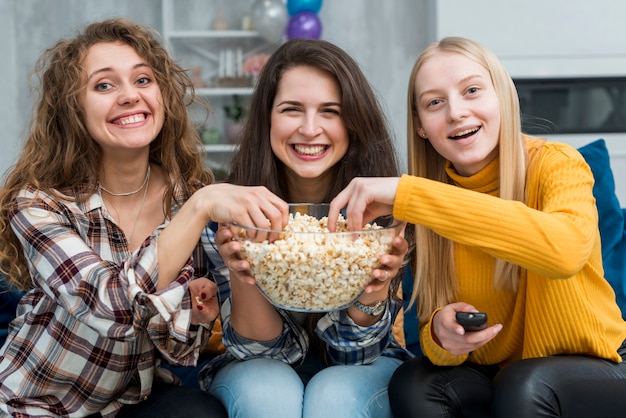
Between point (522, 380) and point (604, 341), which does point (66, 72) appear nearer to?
point (522, 380)

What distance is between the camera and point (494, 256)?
132 cm

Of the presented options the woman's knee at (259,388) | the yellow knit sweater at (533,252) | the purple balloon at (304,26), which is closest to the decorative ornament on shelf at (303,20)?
the purple balloon at (304,26)

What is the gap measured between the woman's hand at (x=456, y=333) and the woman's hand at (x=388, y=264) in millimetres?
153

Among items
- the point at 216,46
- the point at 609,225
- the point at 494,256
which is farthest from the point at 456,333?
the point at 216,46

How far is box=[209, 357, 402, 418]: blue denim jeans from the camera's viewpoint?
1.35 meters

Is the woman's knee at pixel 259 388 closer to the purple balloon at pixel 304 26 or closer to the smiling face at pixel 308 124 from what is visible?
the smiling face at pixel 308 124

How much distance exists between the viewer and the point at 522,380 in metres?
1.23

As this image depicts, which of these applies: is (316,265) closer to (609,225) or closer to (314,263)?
(314,263)

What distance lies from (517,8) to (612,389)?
3.47m

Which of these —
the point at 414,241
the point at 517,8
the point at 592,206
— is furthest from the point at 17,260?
the point at 517,8

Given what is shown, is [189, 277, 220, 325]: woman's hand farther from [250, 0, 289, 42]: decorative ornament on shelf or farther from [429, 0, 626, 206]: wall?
[250, 0, 289, 42]: decorative ornament on shelf

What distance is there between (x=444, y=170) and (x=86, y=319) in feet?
2.55

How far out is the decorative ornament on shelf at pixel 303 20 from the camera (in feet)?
14.8

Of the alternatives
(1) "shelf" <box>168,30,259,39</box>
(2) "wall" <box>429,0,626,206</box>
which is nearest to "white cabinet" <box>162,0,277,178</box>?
(1) "shelf" <box>168,30,259,39</box>
